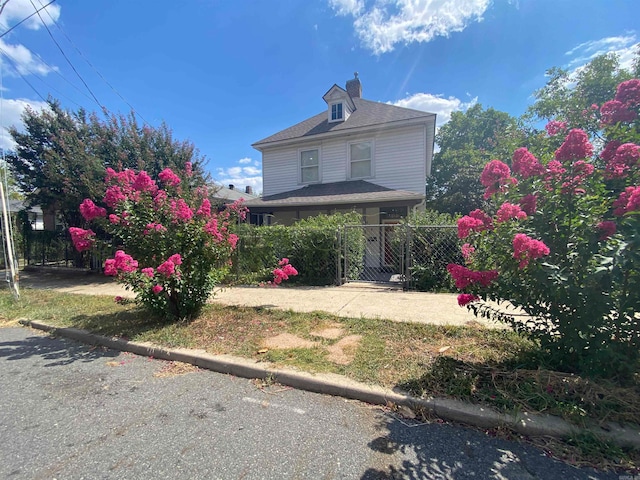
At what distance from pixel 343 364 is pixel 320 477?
1.38 m

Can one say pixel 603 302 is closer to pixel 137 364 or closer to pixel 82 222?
pixel 137 364

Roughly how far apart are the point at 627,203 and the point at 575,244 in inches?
17.2

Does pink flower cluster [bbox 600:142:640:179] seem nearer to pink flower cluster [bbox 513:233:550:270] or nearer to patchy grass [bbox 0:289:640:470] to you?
pink flower cluster [bbox 513:233:550:270]

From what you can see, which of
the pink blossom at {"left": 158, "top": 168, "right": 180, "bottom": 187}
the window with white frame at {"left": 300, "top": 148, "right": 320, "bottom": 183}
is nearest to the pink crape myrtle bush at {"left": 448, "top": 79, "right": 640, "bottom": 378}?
the pink blossom at {"left": 158, "top": 168, "right": 180, "bottom": 187}

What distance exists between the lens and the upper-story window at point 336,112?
43.9ft

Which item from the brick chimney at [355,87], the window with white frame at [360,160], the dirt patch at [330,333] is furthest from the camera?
the brick chimney at [355,87]

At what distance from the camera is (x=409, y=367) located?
10.2ft

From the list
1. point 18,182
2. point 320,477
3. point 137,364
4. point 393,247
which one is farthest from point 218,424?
point 18,182

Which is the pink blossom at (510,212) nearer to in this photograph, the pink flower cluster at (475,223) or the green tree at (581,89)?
the pink flower cluster at (475,223)

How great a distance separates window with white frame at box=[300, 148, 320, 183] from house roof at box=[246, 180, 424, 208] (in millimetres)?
448

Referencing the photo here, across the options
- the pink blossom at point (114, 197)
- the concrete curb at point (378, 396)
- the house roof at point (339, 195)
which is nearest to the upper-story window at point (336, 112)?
the house roof at point (339, 195)

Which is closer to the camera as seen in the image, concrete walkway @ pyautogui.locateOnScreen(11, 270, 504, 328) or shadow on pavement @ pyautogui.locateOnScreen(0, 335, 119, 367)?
shadow on pavement @ pyautogui.locateOnScreen(0, 335, 119, 367)

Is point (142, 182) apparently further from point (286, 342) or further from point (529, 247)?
point (529, 247)

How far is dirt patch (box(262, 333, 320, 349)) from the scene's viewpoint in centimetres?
380
